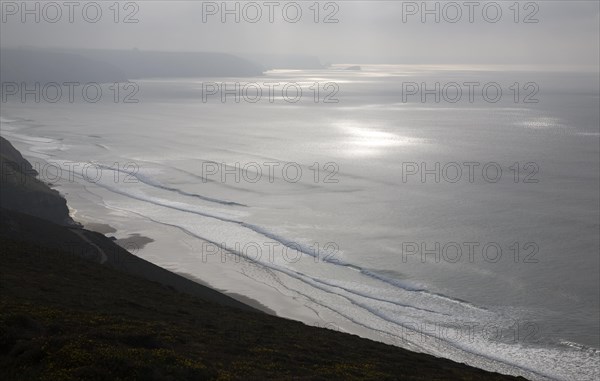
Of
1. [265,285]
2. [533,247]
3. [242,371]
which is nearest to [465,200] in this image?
[533,247]

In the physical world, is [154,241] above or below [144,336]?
below

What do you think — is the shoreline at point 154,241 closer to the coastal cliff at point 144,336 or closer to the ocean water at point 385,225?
the ocean water at point 385,225

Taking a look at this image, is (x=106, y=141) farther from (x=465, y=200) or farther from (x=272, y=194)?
(x=465, y=200)

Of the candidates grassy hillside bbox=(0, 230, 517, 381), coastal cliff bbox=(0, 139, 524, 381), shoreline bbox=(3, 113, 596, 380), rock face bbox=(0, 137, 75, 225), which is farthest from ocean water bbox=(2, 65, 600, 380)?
grassy hillside bbox=(0, 230, 517, 381)

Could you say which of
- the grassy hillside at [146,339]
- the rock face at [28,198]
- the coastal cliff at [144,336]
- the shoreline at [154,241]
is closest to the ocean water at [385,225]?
the shoreline at [154,241]

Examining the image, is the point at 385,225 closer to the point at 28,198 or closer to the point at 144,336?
the point at 28,198

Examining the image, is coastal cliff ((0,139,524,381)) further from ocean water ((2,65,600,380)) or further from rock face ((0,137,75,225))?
rock face ((0,137,75,225))

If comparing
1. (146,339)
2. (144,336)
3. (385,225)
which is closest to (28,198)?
(385,225)

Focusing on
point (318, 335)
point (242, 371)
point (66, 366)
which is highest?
point (66, 366)
